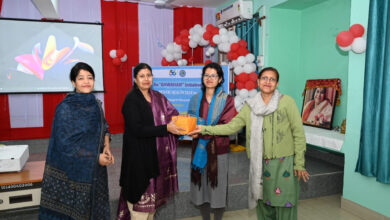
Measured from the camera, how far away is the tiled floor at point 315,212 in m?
2.62

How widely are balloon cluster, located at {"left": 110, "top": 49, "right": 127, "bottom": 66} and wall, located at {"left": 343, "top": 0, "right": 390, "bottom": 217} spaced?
375 cm

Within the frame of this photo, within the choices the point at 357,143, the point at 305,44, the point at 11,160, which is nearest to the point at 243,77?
the point at 305,44

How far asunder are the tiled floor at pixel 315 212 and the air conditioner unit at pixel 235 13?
10.4ft

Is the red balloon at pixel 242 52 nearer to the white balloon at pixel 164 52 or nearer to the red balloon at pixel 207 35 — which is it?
the red balloon at pixel 207 35

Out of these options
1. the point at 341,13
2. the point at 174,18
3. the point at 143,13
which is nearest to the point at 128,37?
the point at 143,13

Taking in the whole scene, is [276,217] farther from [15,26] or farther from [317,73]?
[15,26]

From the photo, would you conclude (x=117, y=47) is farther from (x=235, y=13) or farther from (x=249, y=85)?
(x=249, y=85)

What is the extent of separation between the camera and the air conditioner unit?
4.64m

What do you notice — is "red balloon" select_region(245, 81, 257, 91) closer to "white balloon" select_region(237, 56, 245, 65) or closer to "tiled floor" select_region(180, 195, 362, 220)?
"white balloon" select_region(237, 56, 245, 65)

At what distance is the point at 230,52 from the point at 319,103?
163cm

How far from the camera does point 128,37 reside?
5.34m

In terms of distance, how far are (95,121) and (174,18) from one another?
178 inches

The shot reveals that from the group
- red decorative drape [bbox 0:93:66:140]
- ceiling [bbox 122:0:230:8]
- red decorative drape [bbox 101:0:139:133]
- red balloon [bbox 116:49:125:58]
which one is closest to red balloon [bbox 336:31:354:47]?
ceiling [bbox 122:0:230:8]

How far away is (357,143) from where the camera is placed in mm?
2643
